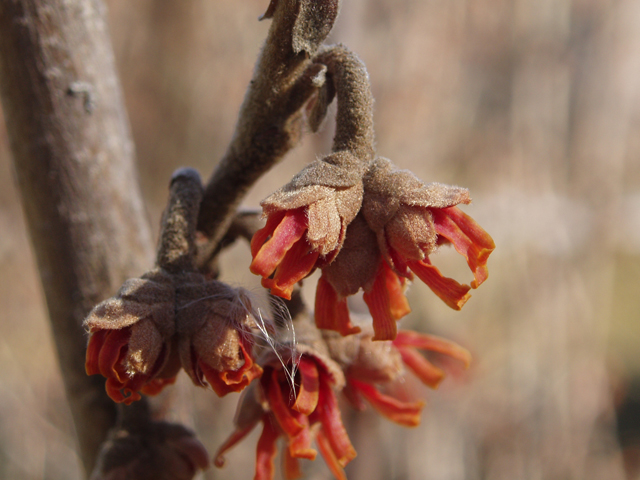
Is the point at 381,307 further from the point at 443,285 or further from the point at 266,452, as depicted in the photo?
the point at 266,452

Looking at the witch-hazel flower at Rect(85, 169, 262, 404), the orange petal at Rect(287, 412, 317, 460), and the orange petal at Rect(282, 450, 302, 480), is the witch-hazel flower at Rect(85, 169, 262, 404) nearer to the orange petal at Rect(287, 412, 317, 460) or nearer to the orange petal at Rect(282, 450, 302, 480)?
the orange petal at Rect(287, 412, 317, 460)

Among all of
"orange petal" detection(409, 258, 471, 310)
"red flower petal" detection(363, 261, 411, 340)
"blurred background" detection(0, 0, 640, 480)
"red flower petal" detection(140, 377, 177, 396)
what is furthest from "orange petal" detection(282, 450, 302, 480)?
"blurred background" detection(0, 0, 640, 480)

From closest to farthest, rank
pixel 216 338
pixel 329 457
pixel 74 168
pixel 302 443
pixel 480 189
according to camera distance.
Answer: pixel 216 338 < pixel 302 443 < pixel 329 457 < pixel 74 168 < pixel 480 189

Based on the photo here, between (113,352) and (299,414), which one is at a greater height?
(113,352)

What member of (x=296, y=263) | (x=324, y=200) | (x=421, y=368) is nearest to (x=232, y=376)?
(x=296, y=263)

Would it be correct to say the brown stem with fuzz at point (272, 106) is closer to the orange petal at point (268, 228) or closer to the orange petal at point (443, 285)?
the orange petal at point (268, 228)

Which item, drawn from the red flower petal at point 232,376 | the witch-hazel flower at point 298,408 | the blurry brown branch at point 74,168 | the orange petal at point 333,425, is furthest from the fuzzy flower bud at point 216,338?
the blurry brown branch at point 74,168

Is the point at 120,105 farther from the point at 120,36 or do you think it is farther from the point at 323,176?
the point at 120,36

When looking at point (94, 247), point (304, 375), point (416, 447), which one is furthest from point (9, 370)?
point (304, 375)
